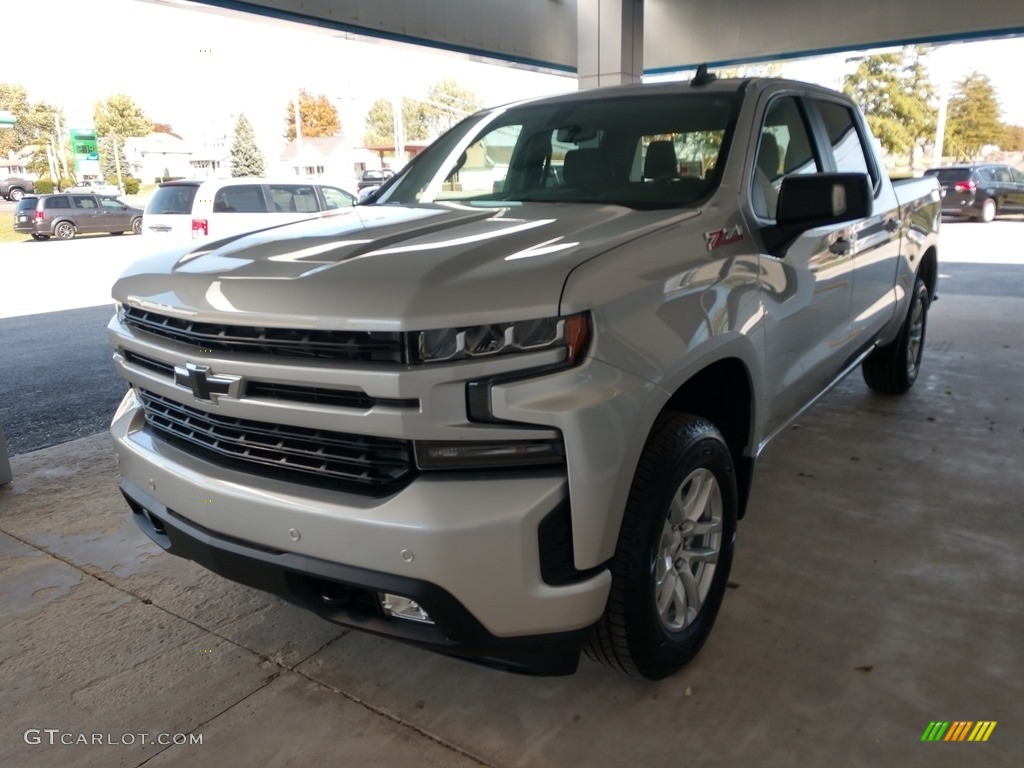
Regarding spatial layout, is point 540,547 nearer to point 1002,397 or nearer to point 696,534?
point 696,534

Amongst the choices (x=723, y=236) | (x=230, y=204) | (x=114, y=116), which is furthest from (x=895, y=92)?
(x=114, y=116)

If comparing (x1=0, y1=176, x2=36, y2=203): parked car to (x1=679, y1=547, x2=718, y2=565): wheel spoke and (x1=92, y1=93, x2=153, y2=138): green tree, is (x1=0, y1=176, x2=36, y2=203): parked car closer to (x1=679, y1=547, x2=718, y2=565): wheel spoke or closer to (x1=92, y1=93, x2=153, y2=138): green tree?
(x1=92, y1=93, x2=153, y2=138): green tree

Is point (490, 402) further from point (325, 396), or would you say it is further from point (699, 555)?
point (699, 555)

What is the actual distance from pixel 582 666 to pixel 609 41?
11059mm

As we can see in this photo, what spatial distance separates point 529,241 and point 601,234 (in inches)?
8.6

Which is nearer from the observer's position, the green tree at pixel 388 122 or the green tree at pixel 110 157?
the green tree at pixel 110 157

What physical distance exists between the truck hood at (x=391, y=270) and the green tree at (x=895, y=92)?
43.7m

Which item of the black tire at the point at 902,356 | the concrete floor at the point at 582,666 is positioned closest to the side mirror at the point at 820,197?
the concrete floor at the point at 582,666

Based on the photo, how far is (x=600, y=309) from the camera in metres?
1.90

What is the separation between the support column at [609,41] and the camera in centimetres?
1168

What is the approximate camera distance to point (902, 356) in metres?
5.20

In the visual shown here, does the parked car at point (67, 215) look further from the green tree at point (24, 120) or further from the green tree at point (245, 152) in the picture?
the green tree at point (245, 152)

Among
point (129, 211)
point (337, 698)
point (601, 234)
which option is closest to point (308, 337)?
point (601, 234)

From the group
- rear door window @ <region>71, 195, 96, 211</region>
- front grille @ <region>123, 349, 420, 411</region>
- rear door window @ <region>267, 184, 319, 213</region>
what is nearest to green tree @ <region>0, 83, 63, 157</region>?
rear door window @ <region>71, 195, 96, 211</region>
